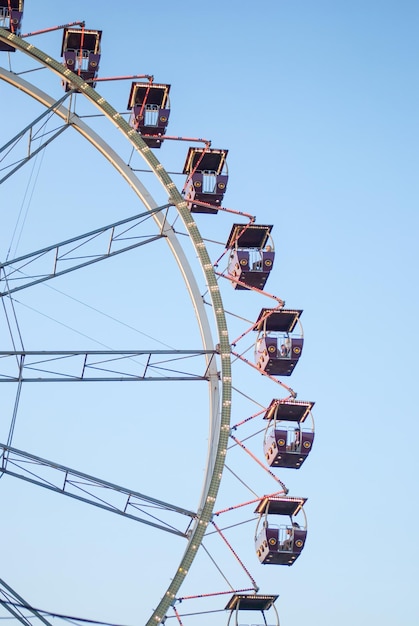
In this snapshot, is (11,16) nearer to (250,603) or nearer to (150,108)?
(150,108)

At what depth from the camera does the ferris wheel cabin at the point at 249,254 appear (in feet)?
114

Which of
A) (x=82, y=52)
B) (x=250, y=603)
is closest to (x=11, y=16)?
(x=82, y=52)

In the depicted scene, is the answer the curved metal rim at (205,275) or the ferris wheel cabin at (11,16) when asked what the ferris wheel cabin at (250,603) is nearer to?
the curved metal rim at (205,275)

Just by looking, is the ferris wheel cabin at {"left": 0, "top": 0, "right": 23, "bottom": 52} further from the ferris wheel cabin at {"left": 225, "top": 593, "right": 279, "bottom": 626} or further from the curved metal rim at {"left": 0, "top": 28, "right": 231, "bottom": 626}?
the ferris wheel cabin at {"left": 225, "top": 593, "right": 279, "bottom": 626}

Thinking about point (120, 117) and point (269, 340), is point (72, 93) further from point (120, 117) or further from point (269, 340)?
point (269, 340)

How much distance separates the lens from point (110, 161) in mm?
31047

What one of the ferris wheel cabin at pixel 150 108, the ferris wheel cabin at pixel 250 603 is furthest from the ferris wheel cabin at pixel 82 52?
the ferris wheel cabin at pixel 250 603

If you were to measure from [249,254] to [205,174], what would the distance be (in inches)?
84.9

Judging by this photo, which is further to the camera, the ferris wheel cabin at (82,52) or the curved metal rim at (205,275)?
the ferris wheel cabin at (82,52)

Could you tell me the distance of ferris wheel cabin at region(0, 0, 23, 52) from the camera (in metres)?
31.9

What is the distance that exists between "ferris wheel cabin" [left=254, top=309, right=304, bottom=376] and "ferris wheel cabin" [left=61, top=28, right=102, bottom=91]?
678cm

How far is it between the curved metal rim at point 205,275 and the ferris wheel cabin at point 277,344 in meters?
3.69

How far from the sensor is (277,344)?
34.5 metres

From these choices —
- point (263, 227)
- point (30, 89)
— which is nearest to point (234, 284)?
point (263, 227)
